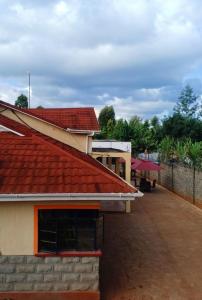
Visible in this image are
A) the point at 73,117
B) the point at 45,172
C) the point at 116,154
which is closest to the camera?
the point at 45,172

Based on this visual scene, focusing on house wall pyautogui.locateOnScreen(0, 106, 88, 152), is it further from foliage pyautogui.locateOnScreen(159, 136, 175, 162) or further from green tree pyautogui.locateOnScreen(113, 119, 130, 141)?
green tree pyautogui.locateOnScreen(113, 119, 130, 141)

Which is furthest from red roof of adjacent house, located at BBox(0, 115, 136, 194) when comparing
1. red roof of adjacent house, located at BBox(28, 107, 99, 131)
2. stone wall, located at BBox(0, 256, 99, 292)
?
red roof of adjacent house, located at BBox(28, 107, 99, 131)

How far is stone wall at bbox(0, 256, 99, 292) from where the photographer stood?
866cm

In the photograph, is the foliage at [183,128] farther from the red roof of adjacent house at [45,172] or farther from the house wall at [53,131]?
the red roof of adjacent house at [45,172]

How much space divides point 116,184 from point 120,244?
5.51 m

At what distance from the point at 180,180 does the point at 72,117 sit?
1066cm

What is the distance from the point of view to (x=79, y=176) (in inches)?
358

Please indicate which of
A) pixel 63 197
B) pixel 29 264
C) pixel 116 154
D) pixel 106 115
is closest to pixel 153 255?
pixel 29 264

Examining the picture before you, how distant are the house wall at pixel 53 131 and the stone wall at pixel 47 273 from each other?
24.0ft

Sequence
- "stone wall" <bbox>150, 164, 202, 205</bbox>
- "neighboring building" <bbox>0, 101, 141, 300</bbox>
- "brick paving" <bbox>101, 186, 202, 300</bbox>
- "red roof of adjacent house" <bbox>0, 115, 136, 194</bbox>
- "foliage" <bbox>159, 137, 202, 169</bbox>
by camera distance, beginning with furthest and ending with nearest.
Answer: "foliage" <bbox>159, 137, 202, 169</bbox> < "stone wall" <bbox>150, 164, 202, 205</bbox> < "brick paving" <bbox>101, 186, 202, 300</bbox> < "neighboring building" <bbox>0, 101, 141, 300</bbox> < "red roof of adjacent house" <bbox>0, 115, 136, 194</bbox>

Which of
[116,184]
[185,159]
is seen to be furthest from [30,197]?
[185,159]

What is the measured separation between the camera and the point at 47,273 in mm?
8719

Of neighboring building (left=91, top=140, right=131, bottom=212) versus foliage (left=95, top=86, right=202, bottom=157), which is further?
foliage (left=95, top=86, right=202, bottom=157)

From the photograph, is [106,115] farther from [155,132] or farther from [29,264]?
[29,264]
